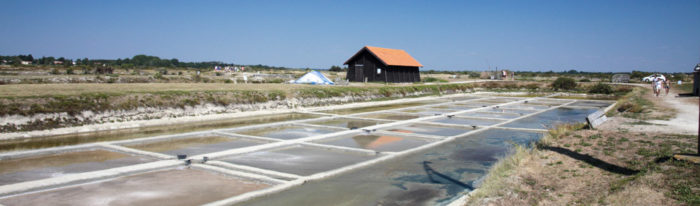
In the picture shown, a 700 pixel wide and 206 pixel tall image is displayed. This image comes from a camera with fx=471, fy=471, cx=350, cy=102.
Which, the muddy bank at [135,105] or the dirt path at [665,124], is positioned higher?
the muddy bank at [135,105]

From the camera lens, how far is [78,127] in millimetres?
Result: 14438

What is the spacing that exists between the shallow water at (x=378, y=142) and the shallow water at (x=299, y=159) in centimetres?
114

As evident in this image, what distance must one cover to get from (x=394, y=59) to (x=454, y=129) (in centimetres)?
2548

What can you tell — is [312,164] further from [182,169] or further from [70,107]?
[70,107]

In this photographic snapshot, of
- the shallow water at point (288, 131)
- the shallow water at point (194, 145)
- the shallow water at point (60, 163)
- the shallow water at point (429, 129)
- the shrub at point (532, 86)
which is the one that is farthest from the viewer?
the shrub at point (532, 86)

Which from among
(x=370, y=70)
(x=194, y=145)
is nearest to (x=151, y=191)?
(x=194, y=145)

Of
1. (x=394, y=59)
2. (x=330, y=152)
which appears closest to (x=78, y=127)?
(x=330, y=152)

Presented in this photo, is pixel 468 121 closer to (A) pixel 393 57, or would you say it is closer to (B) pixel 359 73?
(B) pixel 359 73

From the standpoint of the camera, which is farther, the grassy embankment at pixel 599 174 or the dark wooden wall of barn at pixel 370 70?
the dark wooden wall of barn at pixel 370 70

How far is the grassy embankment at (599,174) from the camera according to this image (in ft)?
20.7

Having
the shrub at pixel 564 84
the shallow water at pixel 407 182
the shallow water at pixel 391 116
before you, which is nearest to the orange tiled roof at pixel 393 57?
the shrub at pixel 564 84

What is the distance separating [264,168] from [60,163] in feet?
14.0

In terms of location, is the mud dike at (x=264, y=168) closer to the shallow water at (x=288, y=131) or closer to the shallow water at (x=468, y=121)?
the shallow water at (x=288, y=131)

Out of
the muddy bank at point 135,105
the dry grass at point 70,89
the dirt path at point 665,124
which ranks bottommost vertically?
the dirt path at point 665,124
